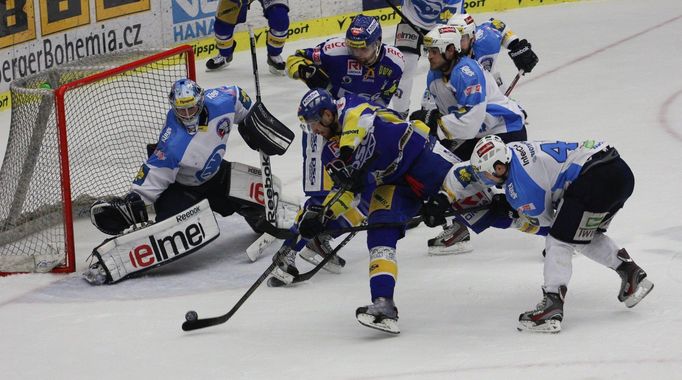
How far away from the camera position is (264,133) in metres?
6.06

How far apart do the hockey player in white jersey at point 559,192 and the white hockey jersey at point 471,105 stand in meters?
0.86

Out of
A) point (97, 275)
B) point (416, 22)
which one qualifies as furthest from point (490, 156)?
point (416, 22)

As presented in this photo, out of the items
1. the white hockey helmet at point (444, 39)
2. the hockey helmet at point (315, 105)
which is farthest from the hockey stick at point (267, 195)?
the hockey helmet at point (315, 105)

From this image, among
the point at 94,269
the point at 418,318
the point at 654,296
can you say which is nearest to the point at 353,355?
the point at 418,318

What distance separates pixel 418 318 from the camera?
5176 millimetres

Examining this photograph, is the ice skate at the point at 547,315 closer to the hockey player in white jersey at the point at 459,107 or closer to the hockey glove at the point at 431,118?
the hockey player in white jersey at the point at 459,107

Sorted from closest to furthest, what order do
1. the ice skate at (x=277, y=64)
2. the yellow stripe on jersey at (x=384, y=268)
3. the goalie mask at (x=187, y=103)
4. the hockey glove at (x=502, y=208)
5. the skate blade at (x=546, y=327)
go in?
the skate blade at (x=546, y=327) < the yellow stripe on jersey at (x=384, y=268) < the hockey glove at (x=502, y=208) < the goalie mask at (x=187, y=103) < the ice skate at (x=277, y=64)

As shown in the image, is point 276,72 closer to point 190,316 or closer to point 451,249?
point 451,249

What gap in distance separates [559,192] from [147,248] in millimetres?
1965

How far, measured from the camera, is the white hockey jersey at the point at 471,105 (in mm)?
5781

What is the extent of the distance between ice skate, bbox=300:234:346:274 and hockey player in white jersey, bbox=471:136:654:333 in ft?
3.91

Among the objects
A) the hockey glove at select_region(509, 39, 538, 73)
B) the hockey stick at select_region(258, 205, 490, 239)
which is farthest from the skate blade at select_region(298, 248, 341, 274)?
the hockey glove at select_region(509, 39, 538, 73)

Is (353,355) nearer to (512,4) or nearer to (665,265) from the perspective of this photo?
(665,265)

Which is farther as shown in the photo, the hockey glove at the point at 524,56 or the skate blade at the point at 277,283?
the hockey glove at the point at 524,56
